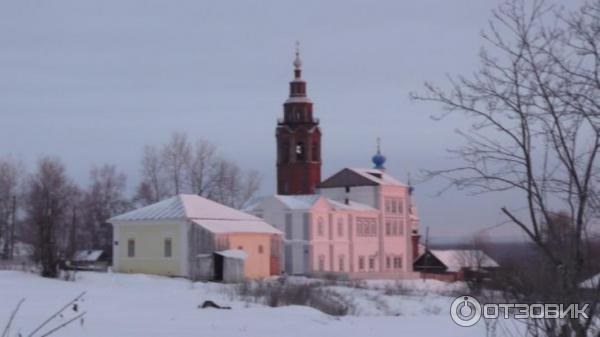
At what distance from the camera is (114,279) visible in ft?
115

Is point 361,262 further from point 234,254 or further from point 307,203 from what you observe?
point 234,254

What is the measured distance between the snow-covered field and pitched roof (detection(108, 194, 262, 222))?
11.1 m

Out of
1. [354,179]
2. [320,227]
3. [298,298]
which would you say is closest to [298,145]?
[354,179]

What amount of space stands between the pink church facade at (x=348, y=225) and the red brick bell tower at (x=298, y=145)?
1.35 metres

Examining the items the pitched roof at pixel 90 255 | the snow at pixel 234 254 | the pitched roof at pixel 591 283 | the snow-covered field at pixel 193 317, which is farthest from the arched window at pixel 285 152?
the pitched roof at pixel 591 283

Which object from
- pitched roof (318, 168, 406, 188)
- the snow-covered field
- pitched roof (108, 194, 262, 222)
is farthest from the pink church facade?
the snow-covered field

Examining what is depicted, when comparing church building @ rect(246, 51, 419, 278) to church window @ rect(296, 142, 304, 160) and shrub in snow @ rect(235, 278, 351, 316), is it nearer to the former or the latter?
church window @ rect(296, 142, 304, 160)

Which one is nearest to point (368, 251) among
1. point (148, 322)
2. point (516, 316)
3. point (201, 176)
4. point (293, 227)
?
point (293, 227)

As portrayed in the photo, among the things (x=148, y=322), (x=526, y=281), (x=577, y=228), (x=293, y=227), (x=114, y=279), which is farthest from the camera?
(x=293, y=227)

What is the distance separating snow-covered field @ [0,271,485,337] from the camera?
52.2ft

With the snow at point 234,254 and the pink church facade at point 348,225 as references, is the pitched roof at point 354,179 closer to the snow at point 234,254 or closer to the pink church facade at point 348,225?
the pink church facade at point 348,225

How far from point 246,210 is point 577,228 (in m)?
47.5

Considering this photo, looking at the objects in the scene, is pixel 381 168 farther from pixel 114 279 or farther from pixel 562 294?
pixel 562 294

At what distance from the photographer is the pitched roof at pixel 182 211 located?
41.0 meters
